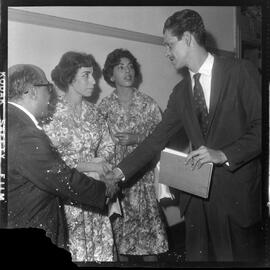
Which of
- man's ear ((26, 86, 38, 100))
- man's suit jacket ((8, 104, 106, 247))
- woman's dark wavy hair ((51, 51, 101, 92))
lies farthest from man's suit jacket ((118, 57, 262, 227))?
man's ear ((26, 86, 38, 100))

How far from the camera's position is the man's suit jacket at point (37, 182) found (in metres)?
2.34

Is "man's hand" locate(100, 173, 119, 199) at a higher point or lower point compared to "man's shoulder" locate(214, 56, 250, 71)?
lower

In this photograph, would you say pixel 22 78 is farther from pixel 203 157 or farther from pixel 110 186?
pixel 203 157

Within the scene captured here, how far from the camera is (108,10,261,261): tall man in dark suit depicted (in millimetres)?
2352

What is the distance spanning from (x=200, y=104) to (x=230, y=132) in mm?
226

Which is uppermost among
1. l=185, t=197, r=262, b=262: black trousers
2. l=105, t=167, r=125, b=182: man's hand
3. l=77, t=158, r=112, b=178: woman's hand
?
l=77, t=158, r=112, b=178: woman's hand

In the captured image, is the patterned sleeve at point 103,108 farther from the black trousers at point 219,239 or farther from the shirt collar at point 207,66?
the black trousers at point 219,239

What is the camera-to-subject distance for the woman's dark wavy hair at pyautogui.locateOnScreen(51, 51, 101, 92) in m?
2.35

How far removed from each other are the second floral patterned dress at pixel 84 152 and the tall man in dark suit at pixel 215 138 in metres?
0.20

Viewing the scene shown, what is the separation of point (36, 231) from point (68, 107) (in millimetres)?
1994

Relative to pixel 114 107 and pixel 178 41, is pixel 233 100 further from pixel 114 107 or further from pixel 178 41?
pixel 114 107

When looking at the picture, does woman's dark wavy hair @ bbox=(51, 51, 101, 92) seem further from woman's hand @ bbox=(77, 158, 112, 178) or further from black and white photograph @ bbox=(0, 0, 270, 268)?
woman's hand @ bbox=(77, 158, 112, 178)

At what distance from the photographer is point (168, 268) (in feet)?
7.79

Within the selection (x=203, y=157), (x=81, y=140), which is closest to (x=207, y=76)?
(x=203, y=157)
